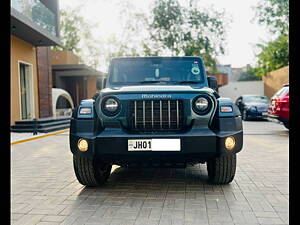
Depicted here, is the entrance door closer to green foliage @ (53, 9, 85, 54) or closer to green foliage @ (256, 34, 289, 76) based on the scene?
green foliage @ (256, 34, 289, 76)

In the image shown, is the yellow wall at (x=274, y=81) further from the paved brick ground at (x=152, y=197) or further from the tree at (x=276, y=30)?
the paved brick ground at (x=152, y=197)

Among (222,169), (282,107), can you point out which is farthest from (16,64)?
(222,169)

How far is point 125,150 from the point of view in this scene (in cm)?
349

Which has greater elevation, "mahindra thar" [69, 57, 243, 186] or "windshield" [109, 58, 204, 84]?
"windshield" [109, 58, 204, 84]

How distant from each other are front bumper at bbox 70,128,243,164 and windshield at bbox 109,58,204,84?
150 centimetres

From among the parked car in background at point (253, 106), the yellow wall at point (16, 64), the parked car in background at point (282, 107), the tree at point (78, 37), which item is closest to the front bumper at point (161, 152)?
the parked car in background at point (282, 107)

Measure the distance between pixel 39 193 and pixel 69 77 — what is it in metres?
23.0

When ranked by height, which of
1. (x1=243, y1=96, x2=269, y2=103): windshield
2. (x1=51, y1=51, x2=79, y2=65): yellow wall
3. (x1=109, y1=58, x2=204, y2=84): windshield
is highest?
(x1=51, y1=51, x2=79, y2=65): yellow wall

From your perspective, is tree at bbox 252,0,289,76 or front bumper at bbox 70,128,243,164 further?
tree at bbox 252,0,289,76

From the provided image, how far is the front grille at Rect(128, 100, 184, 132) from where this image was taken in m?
3.64

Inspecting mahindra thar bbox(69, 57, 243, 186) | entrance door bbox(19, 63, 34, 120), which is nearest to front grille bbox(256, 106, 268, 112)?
entrance door bbox(19, 63, 34, 120)

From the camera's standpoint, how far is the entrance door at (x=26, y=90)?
13961 mm

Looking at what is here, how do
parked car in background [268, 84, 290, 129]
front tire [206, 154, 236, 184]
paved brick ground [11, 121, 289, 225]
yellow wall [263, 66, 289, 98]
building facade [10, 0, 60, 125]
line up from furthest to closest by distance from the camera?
1. yellow wall [263, 66, 289, 98]
2. building facade [10, 0, 60, 125]
3. parked car in background [268, 84, 290, 129]
4. front tire [206, 154, 236, 184]
5. paved brick ground [11, 121, 289, 225]
